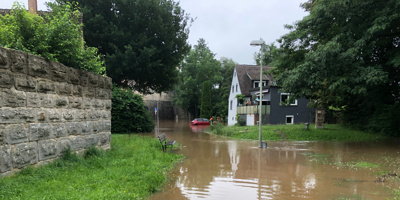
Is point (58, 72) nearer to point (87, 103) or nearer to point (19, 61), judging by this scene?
point (19, 61)

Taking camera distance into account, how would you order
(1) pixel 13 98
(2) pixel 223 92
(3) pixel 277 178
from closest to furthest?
(1) pixel 13 98 → (3) pixel 277 178 → (2) pixel 223 92

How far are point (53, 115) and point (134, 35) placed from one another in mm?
17648

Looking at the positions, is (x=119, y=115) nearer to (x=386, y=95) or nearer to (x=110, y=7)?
(x=110, y=7)

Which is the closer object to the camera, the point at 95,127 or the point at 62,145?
the point at 62,145

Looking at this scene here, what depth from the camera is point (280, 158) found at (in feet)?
37.7

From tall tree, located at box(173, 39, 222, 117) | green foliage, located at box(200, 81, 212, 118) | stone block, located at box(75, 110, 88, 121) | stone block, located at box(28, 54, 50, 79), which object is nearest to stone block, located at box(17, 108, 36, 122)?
stone block, located at box(28, 54, 50, 79)

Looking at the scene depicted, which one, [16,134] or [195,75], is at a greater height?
[195,75]

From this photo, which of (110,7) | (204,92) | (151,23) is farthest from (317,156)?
(204,92)

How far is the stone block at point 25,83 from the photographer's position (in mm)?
5734

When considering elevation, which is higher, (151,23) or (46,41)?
(151,23)

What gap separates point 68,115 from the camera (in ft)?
24.2

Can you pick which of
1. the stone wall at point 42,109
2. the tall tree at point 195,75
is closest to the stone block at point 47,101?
the stone wall at point 42,109

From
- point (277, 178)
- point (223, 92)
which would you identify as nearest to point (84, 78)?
point (277, 178)

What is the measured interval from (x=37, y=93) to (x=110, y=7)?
18760 millimetres
